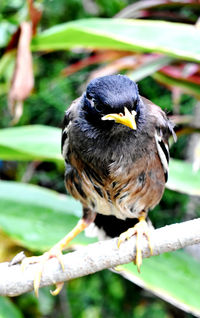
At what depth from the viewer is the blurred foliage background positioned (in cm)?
210

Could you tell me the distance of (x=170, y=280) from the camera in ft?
6.33

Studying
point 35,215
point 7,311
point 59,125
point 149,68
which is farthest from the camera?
point 59,125

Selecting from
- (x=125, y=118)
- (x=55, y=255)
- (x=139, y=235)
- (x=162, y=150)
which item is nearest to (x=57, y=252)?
(x=55, y=255)

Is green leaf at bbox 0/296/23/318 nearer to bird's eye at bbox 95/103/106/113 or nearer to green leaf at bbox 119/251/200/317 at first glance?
green leaf at bbox 119/251/200/317

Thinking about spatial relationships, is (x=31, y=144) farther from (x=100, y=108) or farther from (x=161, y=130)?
(x=100, y=108)

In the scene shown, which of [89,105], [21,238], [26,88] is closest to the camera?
[89,105]

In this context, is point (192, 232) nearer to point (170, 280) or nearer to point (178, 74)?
point (170, 280)

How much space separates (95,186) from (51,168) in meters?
1.38

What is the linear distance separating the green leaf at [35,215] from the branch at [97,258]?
461 mm

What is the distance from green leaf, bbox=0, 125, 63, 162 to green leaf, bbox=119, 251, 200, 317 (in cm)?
60

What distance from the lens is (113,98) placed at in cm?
151

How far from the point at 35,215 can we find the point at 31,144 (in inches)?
13.0

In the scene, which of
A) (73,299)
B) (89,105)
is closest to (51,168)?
(73,299)

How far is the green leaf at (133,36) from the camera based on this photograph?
6.93ft
